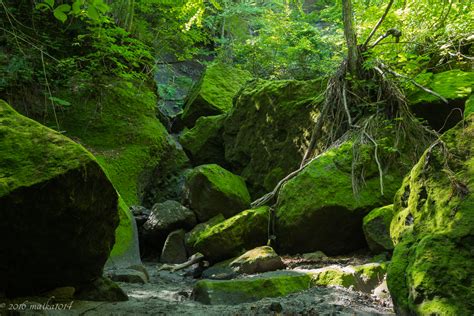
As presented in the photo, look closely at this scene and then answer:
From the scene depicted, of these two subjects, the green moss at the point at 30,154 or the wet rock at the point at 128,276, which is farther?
the wet rock at the point at 128,276

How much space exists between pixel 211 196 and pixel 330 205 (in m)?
2.54

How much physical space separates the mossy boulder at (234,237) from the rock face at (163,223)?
38.5 inches

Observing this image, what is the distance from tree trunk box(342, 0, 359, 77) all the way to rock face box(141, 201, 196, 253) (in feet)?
12.9

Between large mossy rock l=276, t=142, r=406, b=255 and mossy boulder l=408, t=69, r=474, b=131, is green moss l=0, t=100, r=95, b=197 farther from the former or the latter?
mossy boulder l=408, t=69, r=474, b=131

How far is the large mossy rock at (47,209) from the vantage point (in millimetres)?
2912

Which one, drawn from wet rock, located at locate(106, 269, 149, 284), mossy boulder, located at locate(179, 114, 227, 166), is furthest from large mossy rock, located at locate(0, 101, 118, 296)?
mossy boulder, located at locate(179, 114, 227, 166)

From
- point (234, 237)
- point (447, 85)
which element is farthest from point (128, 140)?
point (447, 85)

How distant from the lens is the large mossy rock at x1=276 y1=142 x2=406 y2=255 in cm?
571

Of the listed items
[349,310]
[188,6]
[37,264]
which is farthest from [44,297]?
[188,6]

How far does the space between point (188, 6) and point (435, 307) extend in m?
6.53

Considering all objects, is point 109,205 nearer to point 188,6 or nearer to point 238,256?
point 238,256

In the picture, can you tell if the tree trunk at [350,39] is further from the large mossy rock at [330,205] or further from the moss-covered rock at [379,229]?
the moss-covered rock at [379,229]

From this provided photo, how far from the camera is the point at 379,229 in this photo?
5098 millimetres

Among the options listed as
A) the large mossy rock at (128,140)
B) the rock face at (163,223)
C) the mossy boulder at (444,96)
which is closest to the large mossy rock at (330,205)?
the mossy boulder at (444,96)
